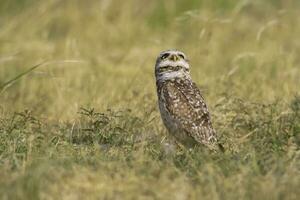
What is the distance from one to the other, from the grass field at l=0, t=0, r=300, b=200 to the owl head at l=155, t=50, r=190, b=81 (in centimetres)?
47

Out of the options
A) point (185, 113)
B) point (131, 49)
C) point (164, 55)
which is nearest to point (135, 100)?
point (164, 55)

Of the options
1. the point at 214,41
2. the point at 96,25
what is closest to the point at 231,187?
the point at 214,41

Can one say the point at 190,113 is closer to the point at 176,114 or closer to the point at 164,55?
the point at 176,114

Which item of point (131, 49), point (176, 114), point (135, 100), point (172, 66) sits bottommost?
point (176, 114)

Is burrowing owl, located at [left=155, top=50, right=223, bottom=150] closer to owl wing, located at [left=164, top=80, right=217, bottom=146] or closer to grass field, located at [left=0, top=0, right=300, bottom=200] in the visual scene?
owl wing, located at [left=164, top=80, right=217, bottom=146]

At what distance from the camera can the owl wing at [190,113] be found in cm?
757

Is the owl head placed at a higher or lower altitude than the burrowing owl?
higher

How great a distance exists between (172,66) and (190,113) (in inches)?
22.8

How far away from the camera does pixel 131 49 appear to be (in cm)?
1171

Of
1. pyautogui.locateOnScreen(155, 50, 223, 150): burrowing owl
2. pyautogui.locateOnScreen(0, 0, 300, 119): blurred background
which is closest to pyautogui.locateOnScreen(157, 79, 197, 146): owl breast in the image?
pyautogui.locateOnScreen(155, 50, 223, 150): burrowing owl

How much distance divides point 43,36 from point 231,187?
640 centimetres

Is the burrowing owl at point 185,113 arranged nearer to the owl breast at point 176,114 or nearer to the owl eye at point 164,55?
the owl breast at point 176,114

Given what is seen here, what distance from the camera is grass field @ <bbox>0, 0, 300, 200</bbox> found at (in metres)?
6.01

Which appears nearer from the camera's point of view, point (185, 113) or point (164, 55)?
point (185, 113)
